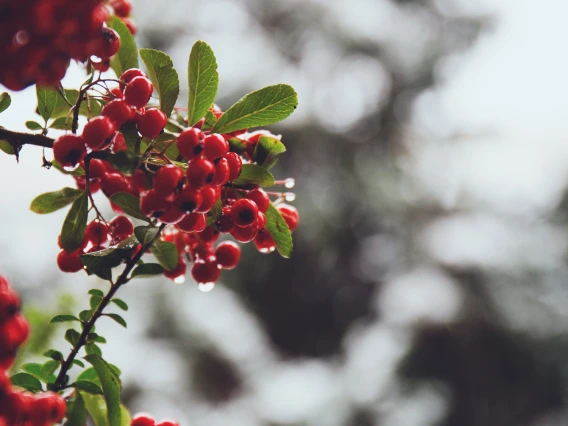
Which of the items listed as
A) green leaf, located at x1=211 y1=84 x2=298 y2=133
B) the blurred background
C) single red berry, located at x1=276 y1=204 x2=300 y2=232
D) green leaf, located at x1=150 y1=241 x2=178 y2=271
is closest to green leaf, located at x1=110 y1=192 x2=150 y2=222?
green leaf, located at x1=150 y1=241 x2=178 y2=271

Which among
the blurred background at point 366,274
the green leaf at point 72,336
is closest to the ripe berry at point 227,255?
the green leaf at point 72,336

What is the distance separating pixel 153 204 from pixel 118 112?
107mm

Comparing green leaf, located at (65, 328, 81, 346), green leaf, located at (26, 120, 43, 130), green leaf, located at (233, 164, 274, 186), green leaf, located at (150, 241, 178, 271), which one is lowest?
green leaf, located at (65, 328, 81, 346)

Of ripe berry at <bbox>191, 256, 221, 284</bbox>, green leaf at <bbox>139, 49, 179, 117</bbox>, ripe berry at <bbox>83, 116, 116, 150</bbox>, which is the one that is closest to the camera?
ripe berry at <bbox>83, 116, 116, 150</bbox>

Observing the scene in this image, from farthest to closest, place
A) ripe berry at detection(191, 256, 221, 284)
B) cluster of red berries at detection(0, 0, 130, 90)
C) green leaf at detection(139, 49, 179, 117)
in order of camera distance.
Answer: ripe berry at detection(191, 256, 221, 284), green leaf at detection(139, 49, 179, 117), cluster of red berries at detection(0, 0, 130, 90)

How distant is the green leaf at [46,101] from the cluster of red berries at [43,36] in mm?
249

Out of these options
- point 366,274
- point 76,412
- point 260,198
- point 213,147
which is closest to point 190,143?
point 213,147

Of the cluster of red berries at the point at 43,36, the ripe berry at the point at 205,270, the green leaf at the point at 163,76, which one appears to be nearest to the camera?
the cluster of red berries at the point at 43,36

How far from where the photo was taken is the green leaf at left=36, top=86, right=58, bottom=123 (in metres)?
0.61

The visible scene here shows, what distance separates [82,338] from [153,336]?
352 centimetres

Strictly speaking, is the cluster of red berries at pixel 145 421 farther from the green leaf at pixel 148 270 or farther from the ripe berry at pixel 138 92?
the ripe berry at pixel 138 92

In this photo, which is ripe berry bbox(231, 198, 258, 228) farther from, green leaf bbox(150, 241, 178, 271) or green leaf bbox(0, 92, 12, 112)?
green leaf bbox(0, 92, 12, 112)

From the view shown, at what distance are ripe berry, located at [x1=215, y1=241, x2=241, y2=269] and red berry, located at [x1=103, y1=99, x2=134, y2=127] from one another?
0.31m

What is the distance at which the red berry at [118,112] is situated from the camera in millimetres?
520
